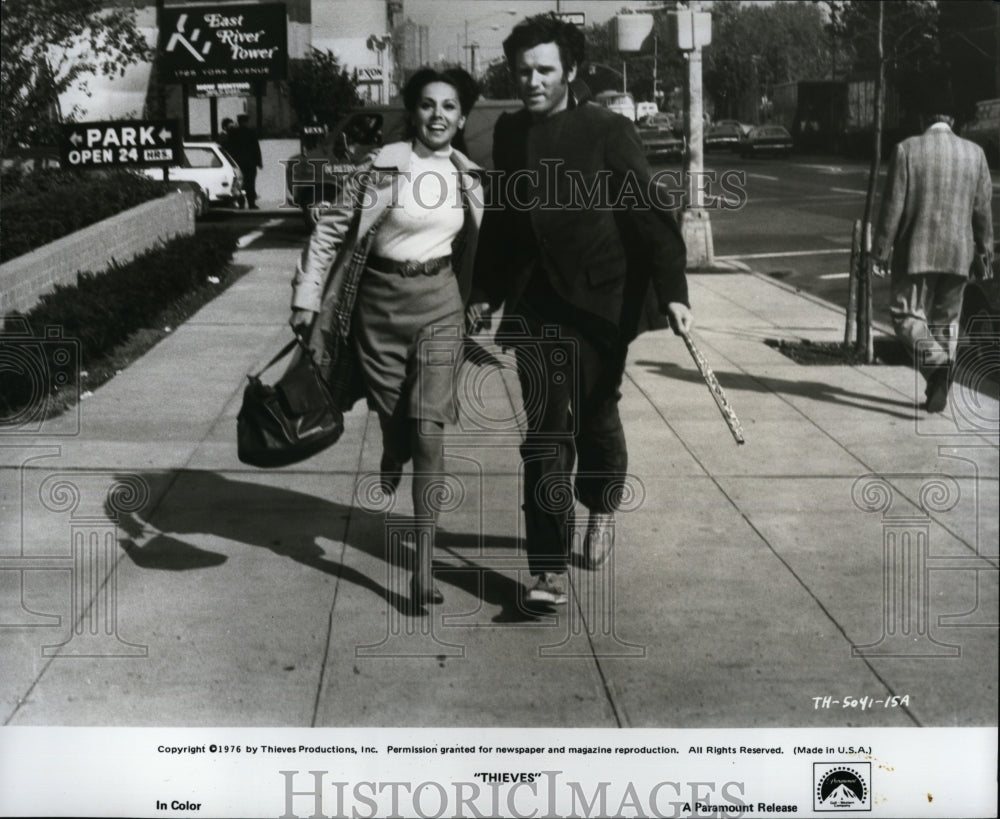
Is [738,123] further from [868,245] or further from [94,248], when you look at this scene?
[94,248]

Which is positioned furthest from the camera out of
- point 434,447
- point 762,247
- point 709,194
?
point 762,247

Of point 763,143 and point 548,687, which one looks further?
point 763,143

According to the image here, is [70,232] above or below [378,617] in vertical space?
above

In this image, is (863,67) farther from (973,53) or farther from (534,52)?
(534,52)

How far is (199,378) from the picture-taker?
7656mm

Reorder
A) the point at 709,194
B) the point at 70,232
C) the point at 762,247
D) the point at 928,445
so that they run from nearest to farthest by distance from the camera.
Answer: the point at 928,445 < the point at 70,232 < the point at 709,194 < the point at 762,247

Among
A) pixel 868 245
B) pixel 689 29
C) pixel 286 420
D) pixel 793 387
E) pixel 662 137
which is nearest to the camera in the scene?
pixel 286 420

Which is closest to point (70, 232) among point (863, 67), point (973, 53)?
point (863, 67)

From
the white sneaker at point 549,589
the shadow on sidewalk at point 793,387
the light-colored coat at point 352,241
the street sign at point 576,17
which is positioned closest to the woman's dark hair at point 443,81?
the light-colored coat at point 352,241

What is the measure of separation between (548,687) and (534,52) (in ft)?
6.47

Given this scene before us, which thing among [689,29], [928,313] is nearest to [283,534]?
[689,29]

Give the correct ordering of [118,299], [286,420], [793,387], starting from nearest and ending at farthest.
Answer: [286,420] < [118,299] < [793,387]

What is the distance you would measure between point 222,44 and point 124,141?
49 cm

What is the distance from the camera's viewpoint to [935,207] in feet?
21.4
